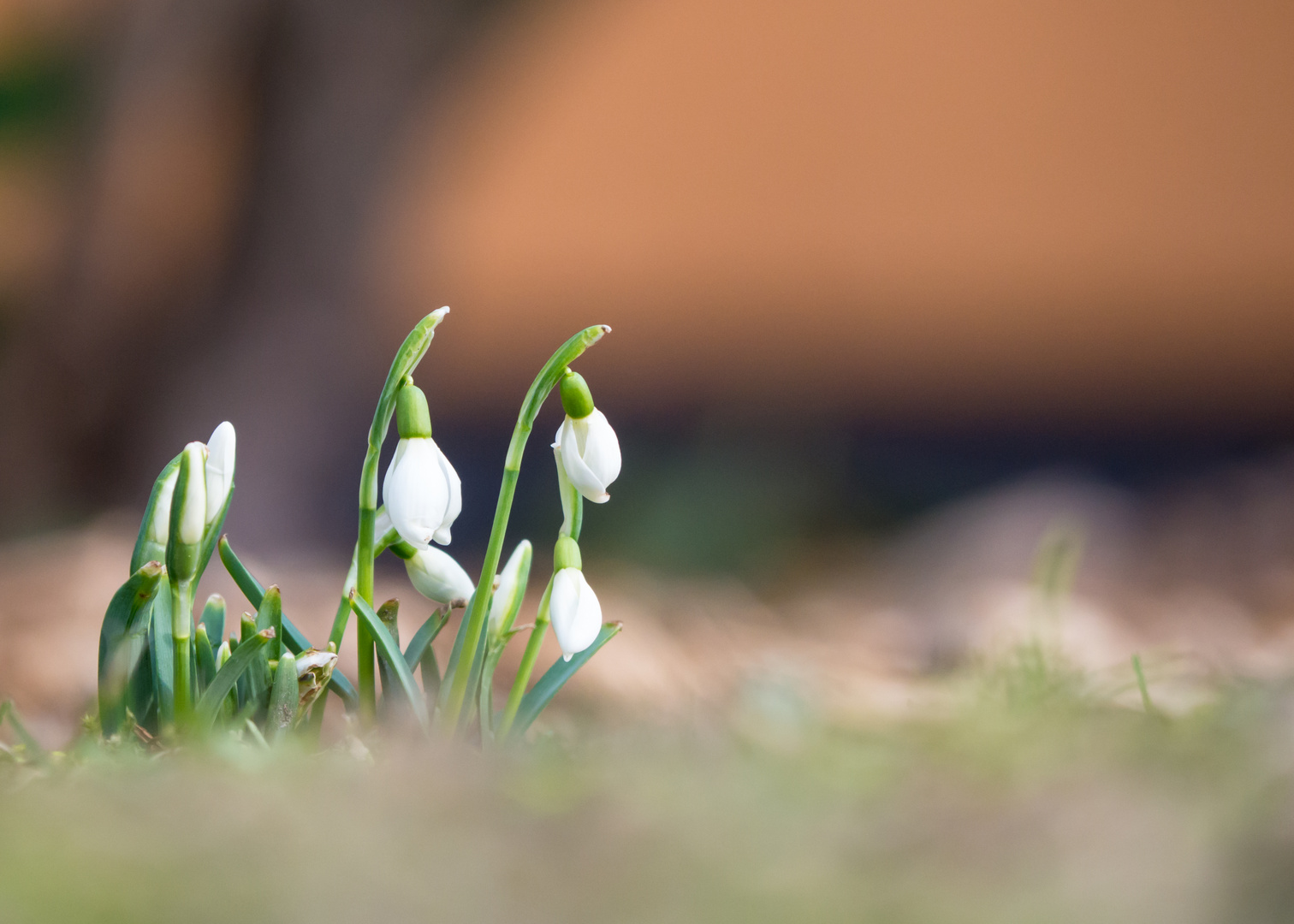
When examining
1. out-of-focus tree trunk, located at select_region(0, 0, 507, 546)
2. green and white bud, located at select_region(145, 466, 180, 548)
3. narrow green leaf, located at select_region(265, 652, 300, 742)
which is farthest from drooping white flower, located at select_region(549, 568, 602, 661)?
out-of-focus tree trunk, located at select_region(0, 0, 507, 546)

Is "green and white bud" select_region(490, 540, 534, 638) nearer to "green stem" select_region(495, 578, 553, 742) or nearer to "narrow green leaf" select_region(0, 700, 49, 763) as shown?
"green stem" select_region(495, 578, 553, 742)

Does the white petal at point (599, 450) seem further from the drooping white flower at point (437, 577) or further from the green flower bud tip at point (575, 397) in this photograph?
the drooping white flower at point (437, 577)

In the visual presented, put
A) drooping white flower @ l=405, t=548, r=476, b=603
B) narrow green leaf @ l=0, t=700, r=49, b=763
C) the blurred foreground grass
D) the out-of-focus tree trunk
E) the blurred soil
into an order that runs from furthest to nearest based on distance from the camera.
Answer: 1. the out-of-focus tree trunk
2. the blurred soil
3. drooping white flower @ l=405, t=548, r=476, b=603
4. narrow green leaf @ l=0, t=700, r=49, b=763
5. the blurred foreground grass

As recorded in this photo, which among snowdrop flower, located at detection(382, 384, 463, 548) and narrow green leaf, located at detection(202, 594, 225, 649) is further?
narrow green leaf, located at detection(202, 594, 225, 649)

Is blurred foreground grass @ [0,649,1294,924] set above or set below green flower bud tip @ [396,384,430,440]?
below

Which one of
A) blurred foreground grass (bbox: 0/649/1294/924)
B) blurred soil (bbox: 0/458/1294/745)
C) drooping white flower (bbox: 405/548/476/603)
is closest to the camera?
blurred foreground grass (bbox: 0/649/1294/924)

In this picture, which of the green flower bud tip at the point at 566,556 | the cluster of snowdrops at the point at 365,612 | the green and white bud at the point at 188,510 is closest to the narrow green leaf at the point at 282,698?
the cluster of snowdrops at the point at 365,612

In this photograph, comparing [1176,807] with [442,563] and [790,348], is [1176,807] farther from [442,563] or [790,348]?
[790,348]

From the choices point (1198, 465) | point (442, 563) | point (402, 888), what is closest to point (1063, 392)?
point (1198, 465)
